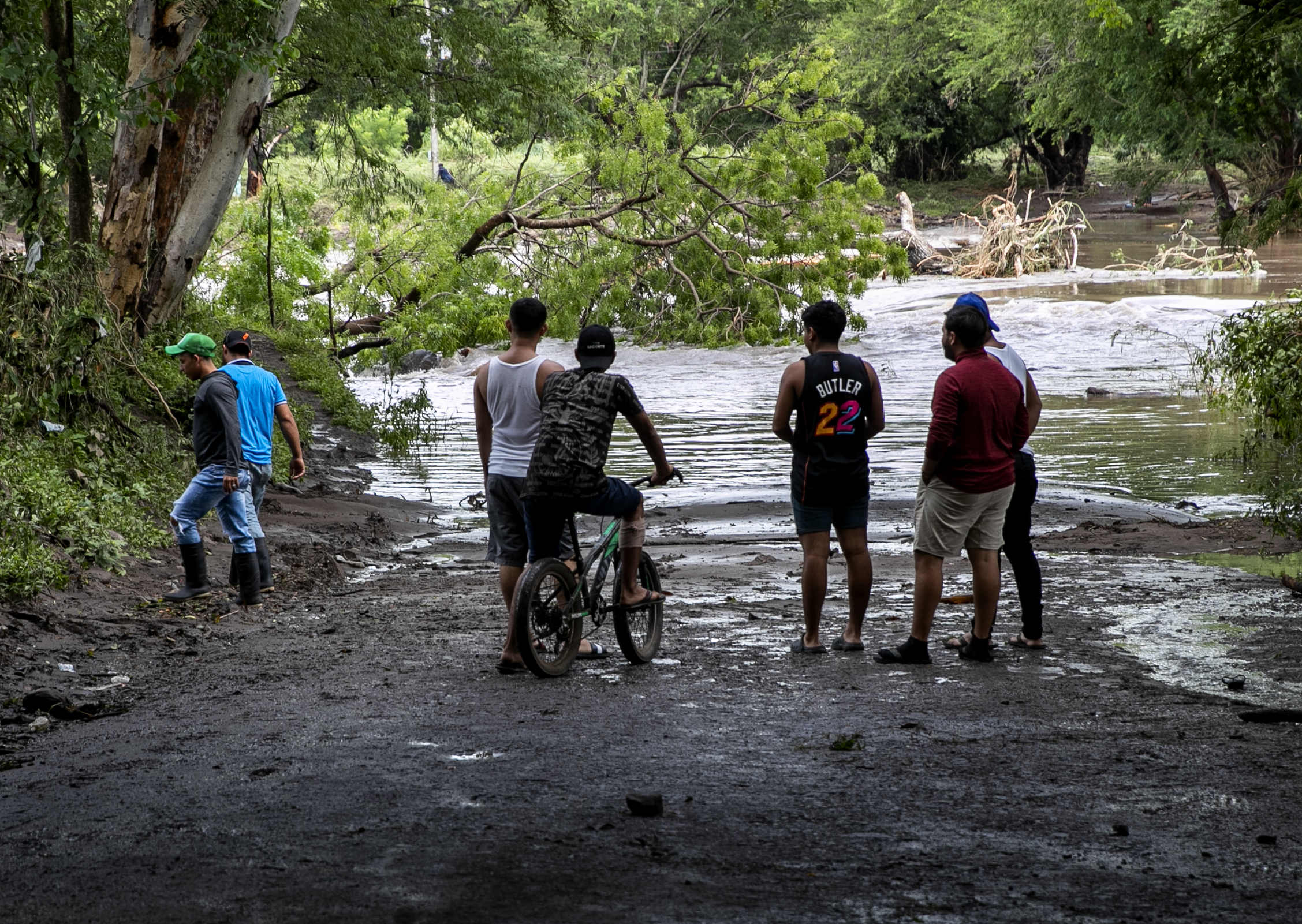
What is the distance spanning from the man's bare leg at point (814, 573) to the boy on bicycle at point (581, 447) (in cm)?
106

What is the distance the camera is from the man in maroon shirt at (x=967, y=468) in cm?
674

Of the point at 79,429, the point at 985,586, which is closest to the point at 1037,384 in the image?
the point at 79,429

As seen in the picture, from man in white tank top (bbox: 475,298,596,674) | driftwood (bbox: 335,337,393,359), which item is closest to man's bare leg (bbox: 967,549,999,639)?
man in white tank top (bbox: 475,298,596,674)

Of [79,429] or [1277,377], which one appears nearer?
[1277,377]

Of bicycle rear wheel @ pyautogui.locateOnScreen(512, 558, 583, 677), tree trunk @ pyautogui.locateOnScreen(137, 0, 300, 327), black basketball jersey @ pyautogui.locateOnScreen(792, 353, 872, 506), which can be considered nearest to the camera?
bicycle rear wheel @ pyautogui.locateOnScreen(512, 558, 583, 677)

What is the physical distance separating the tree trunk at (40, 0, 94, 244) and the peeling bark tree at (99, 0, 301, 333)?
0.83ft

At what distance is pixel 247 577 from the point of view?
30.0ft

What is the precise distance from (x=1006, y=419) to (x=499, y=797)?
3418mm

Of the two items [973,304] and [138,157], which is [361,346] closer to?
[138,157]

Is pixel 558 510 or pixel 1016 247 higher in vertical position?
pixel 1016 247

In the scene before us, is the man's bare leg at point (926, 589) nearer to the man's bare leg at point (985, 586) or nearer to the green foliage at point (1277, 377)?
the man's bare leg at point (985, 586)

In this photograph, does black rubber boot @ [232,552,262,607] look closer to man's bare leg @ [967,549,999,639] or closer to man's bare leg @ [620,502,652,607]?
man's bare leg @ [620,502,652,607]

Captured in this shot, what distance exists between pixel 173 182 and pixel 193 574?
22.0 feet

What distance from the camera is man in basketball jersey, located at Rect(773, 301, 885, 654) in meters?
6.93
